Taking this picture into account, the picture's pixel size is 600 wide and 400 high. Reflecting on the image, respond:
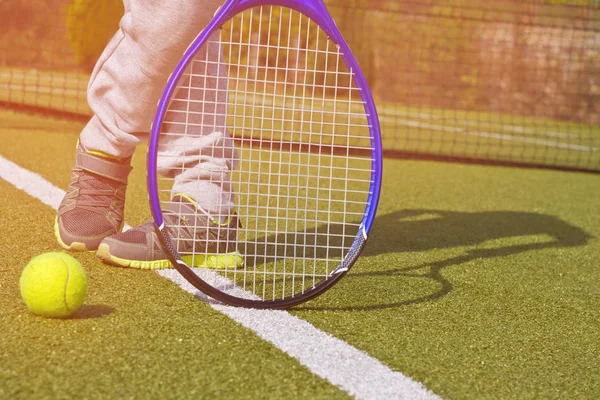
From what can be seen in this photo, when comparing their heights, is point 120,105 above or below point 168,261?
above

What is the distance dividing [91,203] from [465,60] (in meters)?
10.2

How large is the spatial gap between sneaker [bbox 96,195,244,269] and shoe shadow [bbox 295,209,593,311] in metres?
0.33

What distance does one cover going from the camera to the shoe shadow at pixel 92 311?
1.74 meters

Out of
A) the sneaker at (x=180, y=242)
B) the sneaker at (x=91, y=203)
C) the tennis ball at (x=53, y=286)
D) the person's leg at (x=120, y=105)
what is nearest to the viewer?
the tennis ball at (x=53, y=286)

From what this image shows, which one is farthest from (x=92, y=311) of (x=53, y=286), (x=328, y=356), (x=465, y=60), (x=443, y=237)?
(x=465, y=60)

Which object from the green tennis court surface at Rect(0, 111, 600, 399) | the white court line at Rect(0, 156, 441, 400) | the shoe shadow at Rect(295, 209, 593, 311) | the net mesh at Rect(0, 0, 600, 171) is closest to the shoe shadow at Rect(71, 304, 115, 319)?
the green tennis court surface at Rect(0, 111, 600, 399)

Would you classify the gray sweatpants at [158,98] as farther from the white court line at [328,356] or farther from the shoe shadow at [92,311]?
the shoe shadow at [92,311]

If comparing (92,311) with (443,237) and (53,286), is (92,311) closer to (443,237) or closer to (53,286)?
(53,286)

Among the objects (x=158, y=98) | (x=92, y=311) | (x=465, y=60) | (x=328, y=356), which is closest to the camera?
(x=328, y=356)

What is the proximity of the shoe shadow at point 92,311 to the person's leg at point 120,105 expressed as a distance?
→ 1.48 ft

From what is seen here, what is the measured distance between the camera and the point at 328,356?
1.63 metres

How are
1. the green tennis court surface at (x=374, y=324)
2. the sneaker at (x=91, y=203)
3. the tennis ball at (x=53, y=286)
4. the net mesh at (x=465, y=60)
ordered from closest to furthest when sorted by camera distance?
the green tennis court surface at (x=374, y=324) → the tennis ball at (x=53, y=286) → the sneaker at (x=91, y=203) → the net mesh at (x=465, y=60)

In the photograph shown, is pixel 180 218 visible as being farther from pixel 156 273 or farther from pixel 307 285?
pixel 307 285

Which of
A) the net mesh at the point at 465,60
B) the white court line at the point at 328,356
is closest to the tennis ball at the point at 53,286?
the white court line at the point at 328,356
